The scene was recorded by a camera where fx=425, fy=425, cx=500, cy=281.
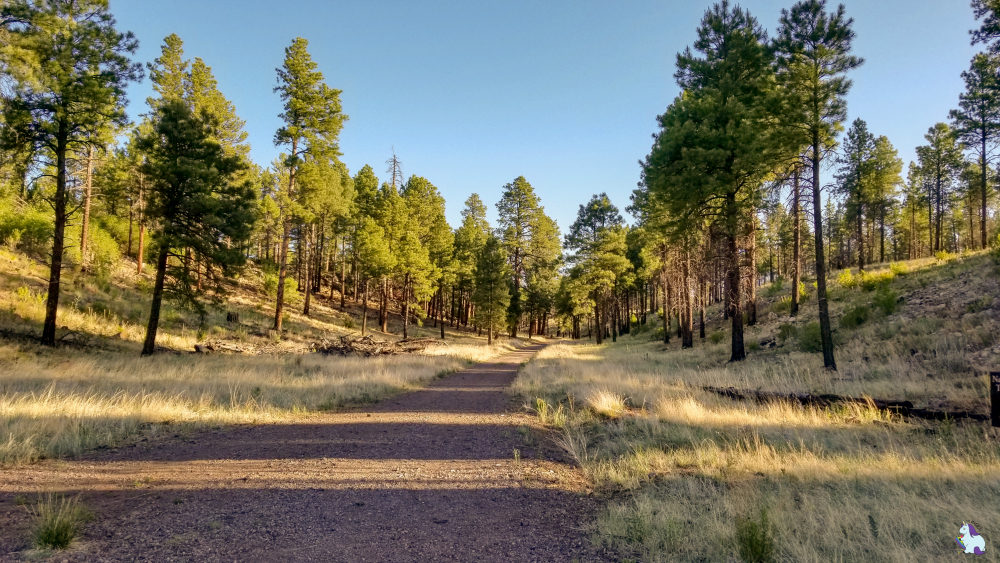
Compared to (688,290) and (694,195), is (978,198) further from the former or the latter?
(694,195)

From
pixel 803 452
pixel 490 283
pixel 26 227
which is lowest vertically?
pixel 803 452

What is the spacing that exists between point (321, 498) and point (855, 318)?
22050mm

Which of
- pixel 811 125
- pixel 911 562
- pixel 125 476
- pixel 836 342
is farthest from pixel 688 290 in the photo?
pixel 125 476

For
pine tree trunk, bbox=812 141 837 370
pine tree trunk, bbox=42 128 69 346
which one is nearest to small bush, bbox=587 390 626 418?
pine tree trunk, bbox=812 141 837 370

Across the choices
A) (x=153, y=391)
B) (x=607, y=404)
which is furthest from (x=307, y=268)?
(x=607, y=404)

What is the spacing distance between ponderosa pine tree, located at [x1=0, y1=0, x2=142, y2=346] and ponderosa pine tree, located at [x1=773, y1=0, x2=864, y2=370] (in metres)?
25.0

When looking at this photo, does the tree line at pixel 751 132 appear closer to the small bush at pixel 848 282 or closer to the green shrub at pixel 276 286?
the small bush at pixel 848 282

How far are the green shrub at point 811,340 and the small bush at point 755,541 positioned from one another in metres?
16.5

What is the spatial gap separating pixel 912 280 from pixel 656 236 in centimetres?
1253

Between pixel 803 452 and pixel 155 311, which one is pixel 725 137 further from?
pixel 155 311

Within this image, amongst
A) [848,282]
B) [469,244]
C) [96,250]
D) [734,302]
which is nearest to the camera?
[734,302]

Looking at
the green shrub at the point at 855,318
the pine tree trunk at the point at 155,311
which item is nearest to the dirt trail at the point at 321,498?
the pine tree trunk at the point at 155,311

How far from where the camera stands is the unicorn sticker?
3360mm

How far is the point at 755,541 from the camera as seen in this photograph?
11.3ft
